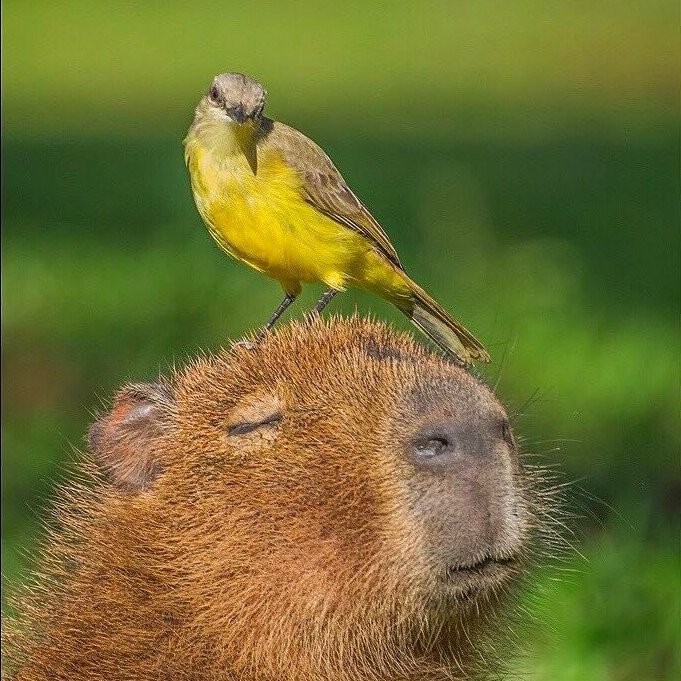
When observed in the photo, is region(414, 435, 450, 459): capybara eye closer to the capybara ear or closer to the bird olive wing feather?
the capybara ear

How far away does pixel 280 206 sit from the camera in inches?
160

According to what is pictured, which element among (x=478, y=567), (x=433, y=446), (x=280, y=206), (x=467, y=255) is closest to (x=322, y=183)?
(x=280, y=206)

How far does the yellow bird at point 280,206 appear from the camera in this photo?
12.8 feet

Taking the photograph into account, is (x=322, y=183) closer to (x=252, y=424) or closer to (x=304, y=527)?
(x=252, y=424)

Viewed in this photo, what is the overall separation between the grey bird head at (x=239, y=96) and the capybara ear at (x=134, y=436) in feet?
2.26

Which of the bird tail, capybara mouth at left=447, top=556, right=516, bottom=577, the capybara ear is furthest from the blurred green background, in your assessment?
capybara mouth at left=447, top=556, right=516, bottom=577

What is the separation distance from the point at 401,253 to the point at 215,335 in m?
2.10

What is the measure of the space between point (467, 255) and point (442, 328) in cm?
393

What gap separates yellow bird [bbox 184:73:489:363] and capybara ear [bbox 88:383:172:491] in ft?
1.32

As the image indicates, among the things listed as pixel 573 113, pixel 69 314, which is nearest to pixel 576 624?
pixel 69 314

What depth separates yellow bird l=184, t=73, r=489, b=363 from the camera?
391 cm

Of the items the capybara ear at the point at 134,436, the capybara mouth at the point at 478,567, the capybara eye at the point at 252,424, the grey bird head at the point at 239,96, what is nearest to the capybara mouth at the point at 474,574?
the capybara mouth at the point at 478,567

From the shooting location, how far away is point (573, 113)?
18203 millimetres

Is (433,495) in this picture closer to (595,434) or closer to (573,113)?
(595,434)
